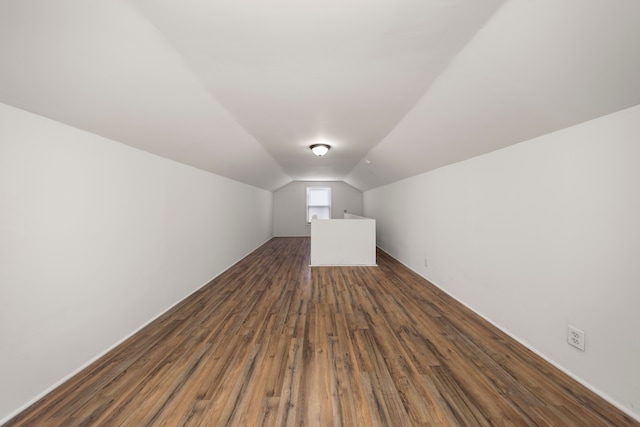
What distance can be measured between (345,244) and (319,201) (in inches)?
189

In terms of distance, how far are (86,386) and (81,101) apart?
1.87 meters

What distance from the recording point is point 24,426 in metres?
1.36

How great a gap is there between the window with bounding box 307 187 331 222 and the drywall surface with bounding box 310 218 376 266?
4.59 m

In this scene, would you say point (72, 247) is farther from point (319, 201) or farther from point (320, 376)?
point (319, 201)

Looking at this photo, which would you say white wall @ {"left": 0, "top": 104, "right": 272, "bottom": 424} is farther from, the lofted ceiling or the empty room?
the lofted ceiling

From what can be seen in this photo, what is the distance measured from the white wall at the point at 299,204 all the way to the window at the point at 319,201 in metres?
0.17

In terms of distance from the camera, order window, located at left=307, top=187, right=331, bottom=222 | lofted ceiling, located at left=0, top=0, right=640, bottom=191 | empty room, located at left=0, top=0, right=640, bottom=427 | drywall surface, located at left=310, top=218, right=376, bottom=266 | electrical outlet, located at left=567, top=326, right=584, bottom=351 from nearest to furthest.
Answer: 1. lofted ceiling, located at left=0, top=0, right=640, bottom=191
2. empty room, located at left=0, top=0, right=640, bottom=427
3. electrical outlet, located at left=567, top=326, right=584, bottom=351
4. drywall surface, located at left=310, top=218, right=376, bottom=266
5. window, located at left=307, top=187, right=331, bottom=222

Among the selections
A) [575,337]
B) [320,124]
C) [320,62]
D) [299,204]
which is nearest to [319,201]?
[299,204]

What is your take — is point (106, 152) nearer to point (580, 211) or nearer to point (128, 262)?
point (128, 262)

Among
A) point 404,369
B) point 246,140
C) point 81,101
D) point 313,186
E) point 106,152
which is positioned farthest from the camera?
point 313,186

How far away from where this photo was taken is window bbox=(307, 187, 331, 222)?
965 cm

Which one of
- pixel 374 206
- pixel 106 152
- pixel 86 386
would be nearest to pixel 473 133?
pixel 106 152

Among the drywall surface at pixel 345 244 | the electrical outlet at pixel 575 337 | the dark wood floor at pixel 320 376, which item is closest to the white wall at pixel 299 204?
the drywall surface at pixel 345 244

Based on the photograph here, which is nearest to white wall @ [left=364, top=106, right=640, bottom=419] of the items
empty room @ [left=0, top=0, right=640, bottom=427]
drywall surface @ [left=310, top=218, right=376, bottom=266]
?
empty room @ [left=0, top=0, right=640, bottom=427]
